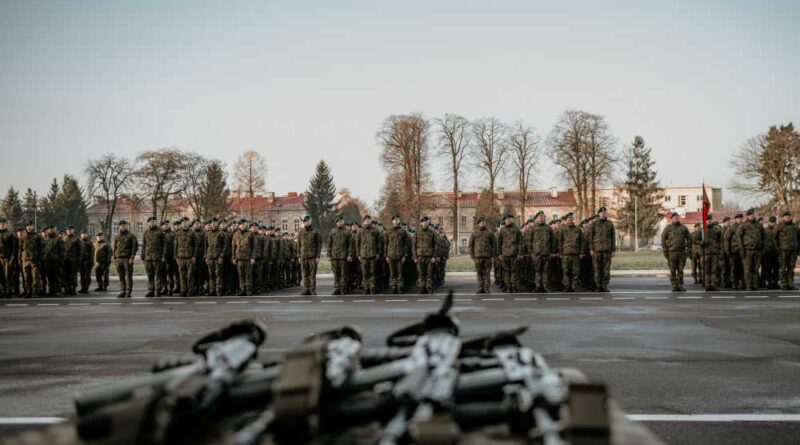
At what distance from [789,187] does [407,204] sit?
31.9 meters

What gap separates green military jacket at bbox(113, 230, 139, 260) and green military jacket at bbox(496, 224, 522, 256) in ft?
37.1

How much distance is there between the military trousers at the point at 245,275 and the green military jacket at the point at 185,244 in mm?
1422

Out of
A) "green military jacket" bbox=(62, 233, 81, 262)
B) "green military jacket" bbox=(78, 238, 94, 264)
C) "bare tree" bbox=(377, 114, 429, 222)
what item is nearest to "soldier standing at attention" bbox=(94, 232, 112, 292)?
"green military jacket" bbox=(78, 238, 94, 264)

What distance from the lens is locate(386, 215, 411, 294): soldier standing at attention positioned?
67.9ft

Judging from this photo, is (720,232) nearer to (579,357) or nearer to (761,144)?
(579,357)

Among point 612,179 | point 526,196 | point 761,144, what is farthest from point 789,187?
point 526,196

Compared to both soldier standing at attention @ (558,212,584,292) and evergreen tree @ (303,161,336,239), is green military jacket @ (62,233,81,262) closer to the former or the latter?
soldier standing at attention @ (558,212,584,292)

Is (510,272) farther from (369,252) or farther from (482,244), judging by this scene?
(369,252)

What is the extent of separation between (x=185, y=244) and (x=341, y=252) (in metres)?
4.70

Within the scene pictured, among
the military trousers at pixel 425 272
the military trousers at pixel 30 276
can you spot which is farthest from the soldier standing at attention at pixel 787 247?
the military trousers at pixel 30 276

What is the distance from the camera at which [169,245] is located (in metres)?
21.0

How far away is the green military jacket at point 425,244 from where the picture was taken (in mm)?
20484

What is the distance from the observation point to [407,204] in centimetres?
6544

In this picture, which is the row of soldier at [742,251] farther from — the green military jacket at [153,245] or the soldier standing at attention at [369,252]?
the green military jacket at [153,245]
